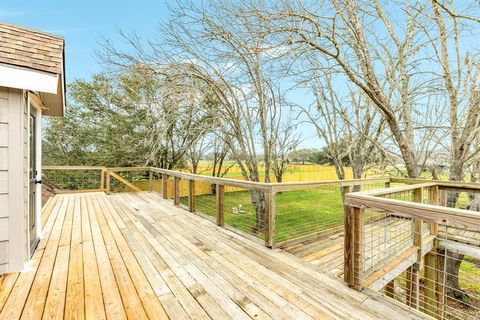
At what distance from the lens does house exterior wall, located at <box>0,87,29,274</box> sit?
8.05 feet

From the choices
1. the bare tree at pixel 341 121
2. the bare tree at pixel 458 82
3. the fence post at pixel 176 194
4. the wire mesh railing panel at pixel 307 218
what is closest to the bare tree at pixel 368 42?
the bare tree at pixel 458 82

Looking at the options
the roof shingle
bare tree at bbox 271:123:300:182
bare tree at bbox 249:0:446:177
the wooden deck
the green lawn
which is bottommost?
the green lawn

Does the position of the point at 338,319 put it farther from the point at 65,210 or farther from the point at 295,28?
the point at 65,210

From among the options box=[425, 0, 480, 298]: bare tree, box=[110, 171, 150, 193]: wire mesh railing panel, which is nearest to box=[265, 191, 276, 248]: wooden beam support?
box=[425, 0, 480, 298]: bare tree

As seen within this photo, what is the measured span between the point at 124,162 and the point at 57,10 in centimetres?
597

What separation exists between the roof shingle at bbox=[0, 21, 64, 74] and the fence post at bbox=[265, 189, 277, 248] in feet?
9.32

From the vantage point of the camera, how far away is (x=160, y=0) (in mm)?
6039

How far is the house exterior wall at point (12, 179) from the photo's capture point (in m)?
2.45

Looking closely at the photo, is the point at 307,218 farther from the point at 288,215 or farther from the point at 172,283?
the point at 172,283

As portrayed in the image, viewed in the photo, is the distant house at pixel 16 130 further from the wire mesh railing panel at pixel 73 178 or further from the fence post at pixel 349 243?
the wire mesh railing panel at pixel 73 178

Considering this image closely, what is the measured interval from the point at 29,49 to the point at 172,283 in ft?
9.74

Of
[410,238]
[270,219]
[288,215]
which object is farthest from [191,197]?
[288,215]

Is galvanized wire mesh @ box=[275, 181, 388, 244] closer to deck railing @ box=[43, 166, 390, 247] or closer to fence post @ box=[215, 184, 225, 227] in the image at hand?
deck railing @ box=[43, 166, 390, 247]

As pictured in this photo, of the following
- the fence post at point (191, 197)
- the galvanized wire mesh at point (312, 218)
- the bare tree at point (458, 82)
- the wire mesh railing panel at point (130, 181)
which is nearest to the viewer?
the galvanized wire mesh at point (312, 218)
